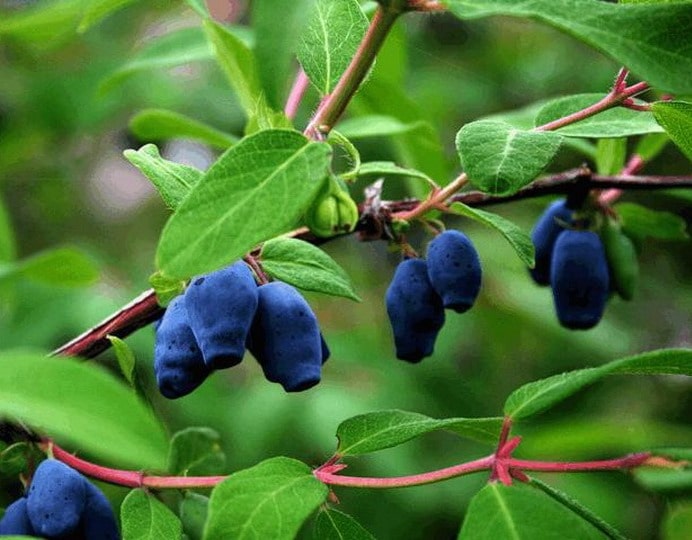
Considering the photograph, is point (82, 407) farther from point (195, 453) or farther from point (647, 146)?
point (647, 146)

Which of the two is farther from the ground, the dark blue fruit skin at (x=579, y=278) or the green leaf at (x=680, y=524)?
the dark blue fruit skin at (x=579, y=278)

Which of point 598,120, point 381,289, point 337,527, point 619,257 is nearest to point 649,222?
point 619,257

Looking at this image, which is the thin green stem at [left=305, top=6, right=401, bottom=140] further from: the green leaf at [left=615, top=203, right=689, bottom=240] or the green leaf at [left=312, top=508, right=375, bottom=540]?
the green leaf at [left=615, top=203, right=689, bottom=240]

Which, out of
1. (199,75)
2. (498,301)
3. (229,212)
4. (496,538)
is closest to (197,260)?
(229,212)

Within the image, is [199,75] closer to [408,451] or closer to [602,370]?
[408,451]

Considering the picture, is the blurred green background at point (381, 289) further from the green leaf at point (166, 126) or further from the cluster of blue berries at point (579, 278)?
the cluster of blue berries at point (579, 278)

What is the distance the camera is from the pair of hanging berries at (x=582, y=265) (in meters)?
1.02

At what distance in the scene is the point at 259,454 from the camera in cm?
182

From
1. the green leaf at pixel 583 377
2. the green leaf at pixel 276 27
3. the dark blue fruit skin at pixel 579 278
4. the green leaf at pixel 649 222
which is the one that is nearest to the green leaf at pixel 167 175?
the green leaf at pixel 276 27

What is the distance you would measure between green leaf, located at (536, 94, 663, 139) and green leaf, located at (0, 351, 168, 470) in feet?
1.46

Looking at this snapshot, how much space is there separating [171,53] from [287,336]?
739mm

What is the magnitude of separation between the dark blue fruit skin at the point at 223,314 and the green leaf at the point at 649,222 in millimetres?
510

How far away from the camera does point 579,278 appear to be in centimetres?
102

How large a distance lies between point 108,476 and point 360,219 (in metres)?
0.29
